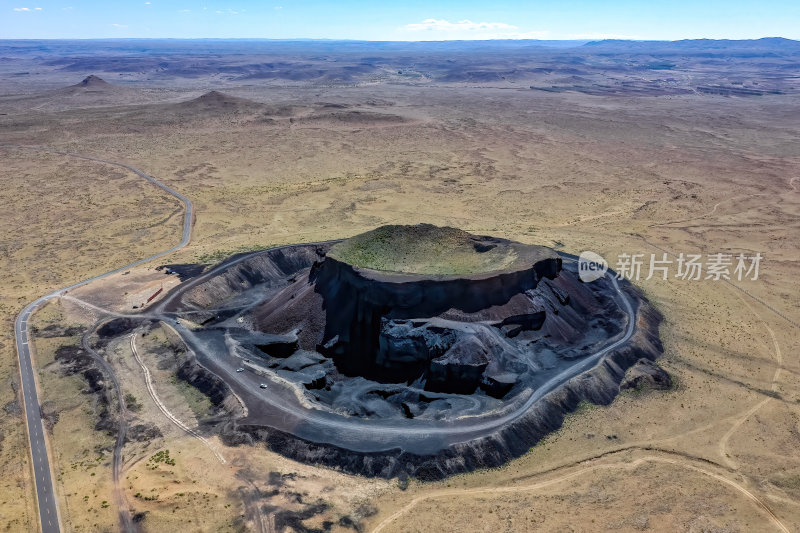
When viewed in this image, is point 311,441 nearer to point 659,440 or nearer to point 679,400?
point 659,440

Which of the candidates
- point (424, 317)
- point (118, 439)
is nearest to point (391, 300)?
point (424, 317)

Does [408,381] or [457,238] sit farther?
[457,238]

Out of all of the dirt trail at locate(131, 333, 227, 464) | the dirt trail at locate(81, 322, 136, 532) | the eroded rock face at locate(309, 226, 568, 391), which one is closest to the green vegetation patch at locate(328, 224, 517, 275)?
the eroded rock face at locate(309, 226, 568, 391)

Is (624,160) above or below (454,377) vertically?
above

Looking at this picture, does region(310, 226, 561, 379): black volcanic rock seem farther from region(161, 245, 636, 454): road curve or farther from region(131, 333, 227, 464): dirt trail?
region(131, 333, 227, 464): dirt trail

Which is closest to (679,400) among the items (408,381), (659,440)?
(659,440)

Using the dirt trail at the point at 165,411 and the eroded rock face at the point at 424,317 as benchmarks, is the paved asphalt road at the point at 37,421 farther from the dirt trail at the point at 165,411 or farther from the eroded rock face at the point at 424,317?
the eroded rock face at the point at 424,317

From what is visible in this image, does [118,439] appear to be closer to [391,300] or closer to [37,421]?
[37,421]

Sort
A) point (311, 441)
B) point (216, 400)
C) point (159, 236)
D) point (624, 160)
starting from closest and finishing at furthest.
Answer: point (311, 441)
point (216, 400)
point (159, 236)
point (624, 160)
